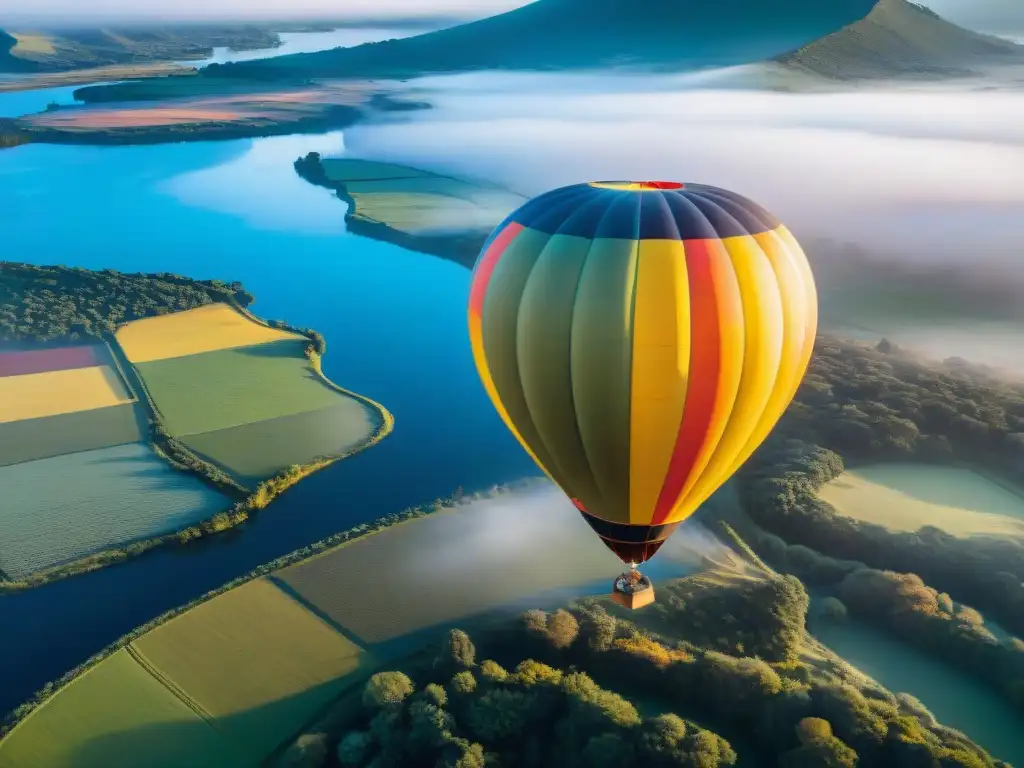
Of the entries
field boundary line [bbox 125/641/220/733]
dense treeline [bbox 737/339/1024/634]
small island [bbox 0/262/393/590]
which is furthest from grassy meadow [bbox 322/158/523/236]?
field boundary line [bbox 125/641/220/733]

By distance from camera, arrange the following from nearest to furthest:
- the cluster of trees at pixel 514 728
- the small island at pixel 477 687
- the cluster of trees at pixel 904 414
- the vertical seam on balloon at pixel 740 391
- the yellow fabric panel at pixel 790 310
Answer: the vertical seam on balloon at pixel 740 391
the yellow fabric panel at pixel 790 310
the cluster of trees at pixel 514 728
the small island at pixel 477 687
the cluster of trees at pixel 904 414

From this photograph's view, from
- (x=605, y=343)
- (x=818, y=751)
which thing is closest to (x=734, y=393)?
(x=605, y=343)

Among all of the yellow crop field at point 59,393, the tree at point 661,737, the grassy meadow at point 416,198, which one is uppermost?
the grassy meadow at point 416,198

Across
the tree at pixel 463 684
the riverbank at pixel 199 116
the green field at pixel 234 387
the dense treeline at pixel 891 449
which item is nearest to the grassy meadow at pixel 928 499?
the dense treeline at pixel 891 449

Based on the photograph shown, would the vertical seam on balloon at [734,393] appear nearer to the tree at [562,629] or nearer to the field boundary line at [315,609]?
the tree at [562,629]

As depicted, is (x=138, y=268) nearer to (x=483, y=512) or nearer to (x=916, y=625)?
(x=483, y=512)

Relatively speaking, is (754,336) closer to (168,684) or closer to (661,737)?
(661,737)

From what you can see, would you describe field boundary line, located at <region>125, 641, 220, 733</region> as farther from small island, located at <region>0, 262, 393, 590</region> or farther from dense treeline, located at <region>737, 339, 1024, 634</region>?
dense treeline, located at <region>737, 339, 1024, 634</region>
